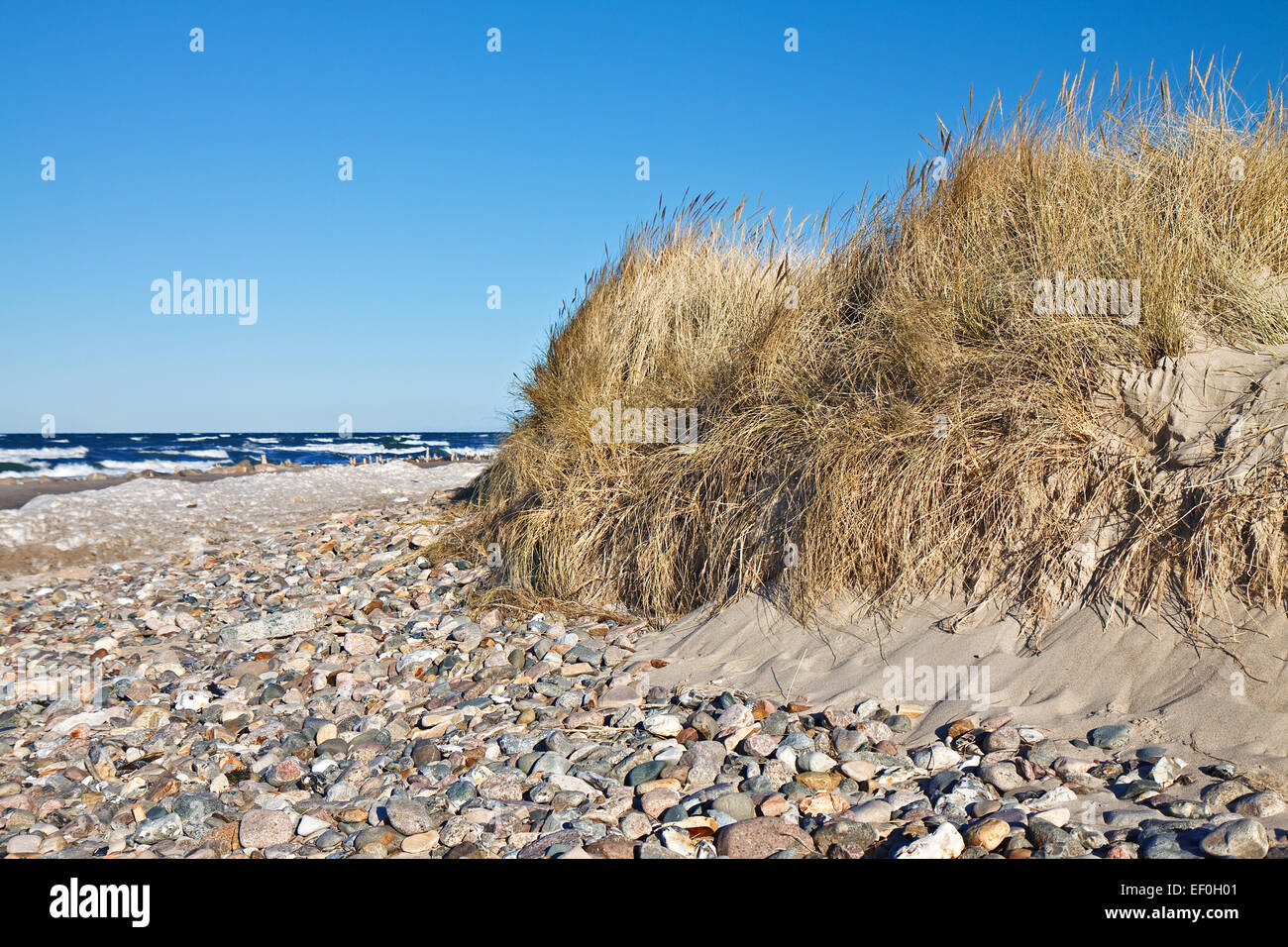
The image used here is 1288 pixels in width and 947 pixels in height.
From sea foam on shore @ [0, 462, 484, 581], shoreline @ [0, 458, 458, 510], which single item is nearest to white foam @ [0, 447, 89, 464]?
shoreline @ [0, 458, 458, 510]

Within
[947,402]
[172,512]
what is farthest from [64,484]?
[947,402]

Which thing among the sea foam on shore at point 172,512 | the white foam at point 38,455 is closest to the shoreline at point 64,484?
the sea foam on shore at point 172,512

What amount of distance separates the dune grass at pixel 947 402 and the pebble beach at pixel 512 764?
665 millimetres

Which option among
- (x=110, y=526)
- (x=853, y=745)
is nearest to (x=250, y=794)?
(x=853, y=745)

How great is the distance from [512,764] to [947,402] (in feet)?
8.16

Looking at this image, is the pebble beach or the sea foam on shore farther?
the sea foam on shore

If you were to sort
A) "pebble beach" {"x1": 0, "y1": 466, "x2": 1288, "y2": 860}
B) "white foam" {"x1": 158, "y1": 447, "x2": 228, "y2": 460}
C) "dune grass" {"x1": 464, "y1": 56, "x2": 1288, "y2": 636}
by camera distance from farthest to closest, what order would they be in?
1. "white foam" {"x1": 158, "y1": 447, "x2": 228, "y2": 460}
2. "dune grass" {"x1": 464, "y1": 56, "x2": 1288, "y2": 636}
3. "pebble beach" {"x1": 0, "y1": 466, "x2": 1288, "y2": 860}

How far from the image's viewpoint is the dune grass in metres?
3.33

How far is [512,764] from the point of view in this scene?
3061mm

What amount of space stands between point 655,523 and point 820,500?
1139mm

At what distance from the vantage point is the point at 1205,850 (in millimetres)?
2029

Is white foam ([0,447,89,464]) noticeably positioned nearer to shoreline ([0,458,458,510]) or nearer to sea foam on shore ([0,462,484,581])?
Result: shoreline ([0,458,458,510])

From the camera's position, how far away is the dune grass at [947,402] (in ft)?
10.9

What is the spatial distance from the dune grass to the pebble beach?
665mm
